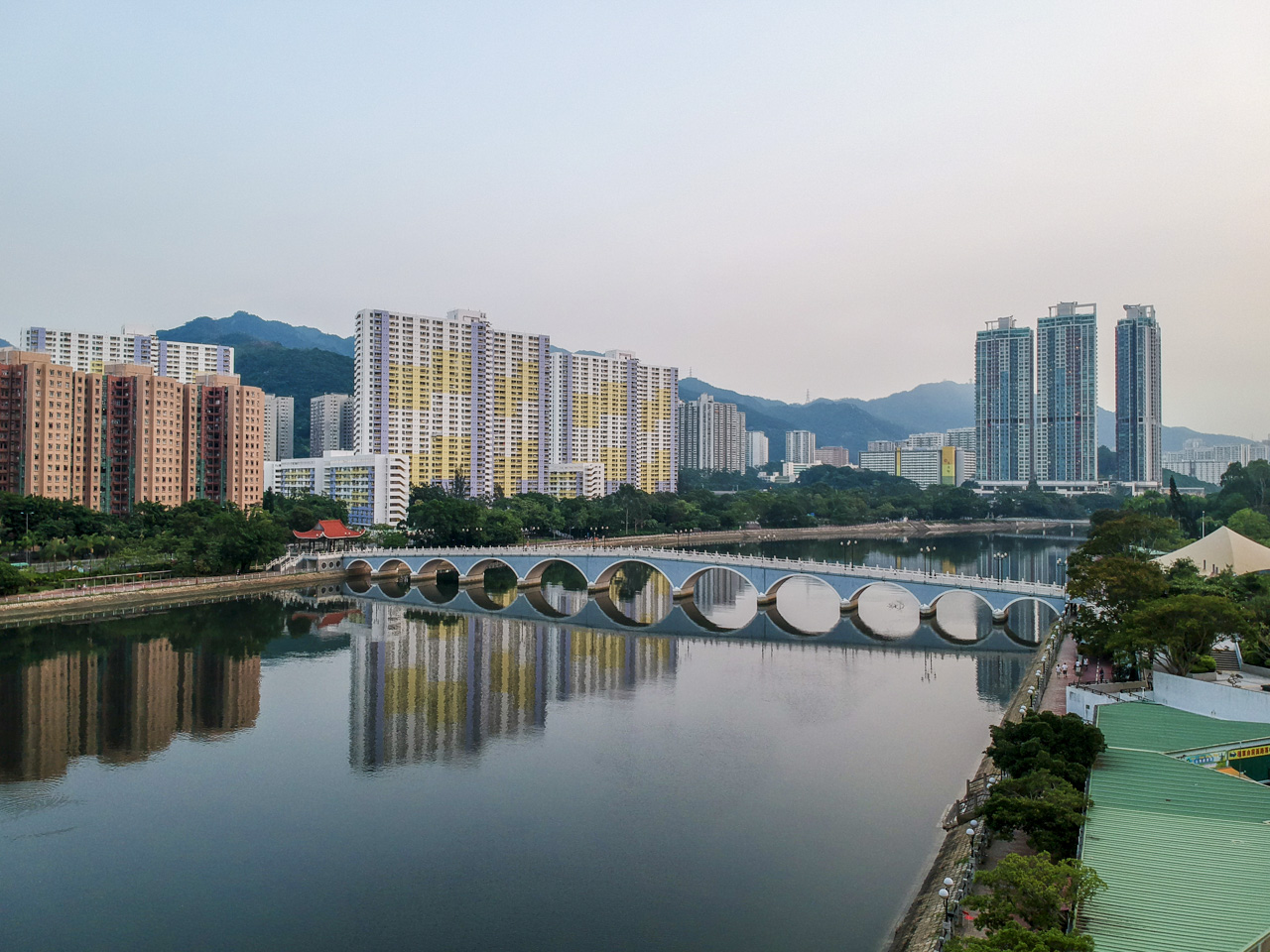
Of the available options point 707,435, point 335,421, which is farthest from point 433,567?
point 707,435

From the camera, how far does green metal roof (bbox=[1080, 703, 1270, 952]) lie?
30.6ft

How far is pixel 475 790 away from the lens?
18531mm

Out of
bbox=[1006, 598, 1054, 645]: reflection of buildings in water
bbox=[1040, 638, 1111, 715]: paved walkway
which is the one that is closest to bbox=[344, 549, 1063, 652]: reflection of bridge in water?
bbox=[1006, 598, 1054, 645]: reflection of buildings in water

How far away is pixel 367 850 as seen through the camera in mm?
15578

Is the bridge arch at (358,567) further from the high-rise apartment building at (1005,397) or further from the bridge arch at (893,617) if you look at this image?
the high-rise apartment building at (1005,397)

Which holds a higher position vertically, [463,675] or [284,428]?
[284,428]

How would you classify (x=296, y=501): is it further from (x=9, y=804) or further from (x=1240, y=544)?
(x=1240, y=544)

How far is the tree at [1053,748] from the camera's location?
13.2 m

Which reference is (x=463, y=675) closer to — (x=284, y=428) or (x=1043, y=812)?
(x=1043, y=812)

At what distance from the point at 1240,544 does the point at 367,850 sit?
30.1 m

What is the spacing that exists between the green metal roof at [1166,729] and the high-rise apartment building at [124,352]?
76049mm

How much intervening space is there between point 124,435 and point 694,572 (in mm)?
40863

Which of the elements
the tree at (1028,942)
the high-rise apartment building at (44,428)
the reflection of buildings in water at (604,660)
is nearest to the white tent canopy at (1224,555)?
the reflection of buildings in water at (604,660)

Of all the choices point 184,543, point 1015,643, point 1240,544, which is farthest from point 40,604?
point 1240,544
